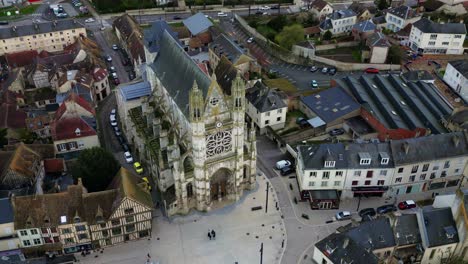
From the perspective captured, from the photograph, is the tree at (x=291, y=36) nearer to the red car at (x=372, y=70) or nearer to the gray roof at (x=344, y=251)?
the red car at (x=372, y=70)

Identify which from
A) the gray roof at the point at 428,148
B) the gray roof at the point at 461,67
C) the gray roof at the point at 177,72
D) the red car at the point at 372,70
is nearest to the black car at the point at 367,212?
the gray roof at the point at 428,148

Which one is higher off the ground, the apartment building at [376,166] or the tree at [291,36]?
the tree at [291,36]

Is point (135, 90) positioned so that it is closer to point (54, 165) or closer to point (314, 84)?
point (54, 165)

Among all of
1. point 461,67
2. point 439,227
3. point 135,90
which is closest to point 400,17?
point 461,67

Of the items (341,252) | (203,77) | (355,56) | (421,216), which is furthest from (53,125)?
(355,56)

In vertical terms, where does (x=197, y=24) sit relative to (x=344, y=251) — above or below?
above

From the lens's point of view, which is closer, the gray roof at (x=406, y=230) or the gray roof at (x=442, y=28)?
the gray roof at (x=406, y=230)
